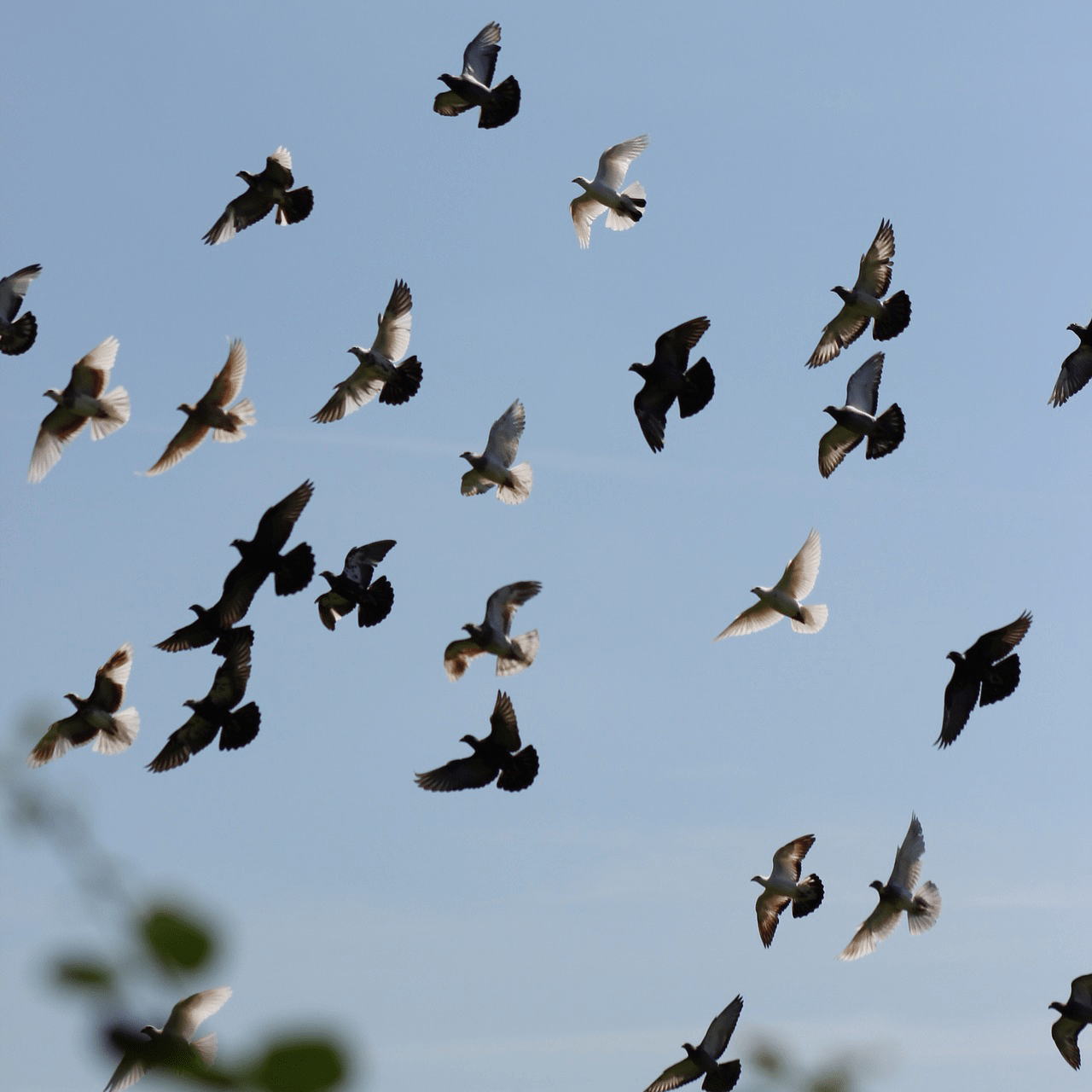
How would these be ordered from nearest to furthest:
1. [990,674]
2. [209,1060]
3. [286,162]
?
1. [209,1060]
2. [990,674]
3. [286,162]

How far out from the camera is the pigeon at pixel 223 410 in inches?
772

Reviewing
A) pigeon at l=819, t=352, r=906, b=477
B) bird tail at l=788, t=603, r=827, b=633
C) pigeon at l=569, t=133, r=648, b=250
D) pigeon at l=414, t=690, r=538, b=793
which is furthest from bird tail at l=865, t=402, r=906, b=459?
pigeon at l=414, t=690, r=538, b=793

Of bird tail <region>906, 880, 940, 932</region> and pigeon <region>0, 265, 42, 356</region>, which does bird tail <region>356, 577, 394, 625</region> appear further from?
bird tail <region>906, 880, 940, 932</region>

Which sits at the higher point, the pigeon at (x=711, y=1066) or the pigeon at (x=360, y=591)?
the pigeon at (x=360, y=591)

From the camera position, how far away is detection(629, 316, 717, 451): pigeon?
65.5 feet

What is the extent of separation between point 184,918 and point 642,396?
18730 millimetres

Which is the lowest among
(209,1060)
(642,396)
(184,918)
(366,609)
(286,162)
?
(209,1060)

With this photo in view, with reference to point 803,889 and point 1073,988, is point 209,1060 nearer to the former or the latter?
point 803,889

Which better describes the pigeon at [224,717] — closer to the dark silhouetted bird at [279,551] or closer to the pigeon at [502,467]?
the dark silhouetted bird at [279,551]

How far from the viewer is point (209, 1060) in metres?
1.75

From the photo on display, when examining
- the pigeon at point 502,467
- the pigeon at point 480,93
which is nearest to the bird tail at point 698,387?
the pigeon at point 502,467

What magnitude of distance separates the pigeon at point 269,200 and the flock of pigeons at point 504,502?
0.02 meters

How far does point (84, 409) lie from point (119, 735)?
3940 mm

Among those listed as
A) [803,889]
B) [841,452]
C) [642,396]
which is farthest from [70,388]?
[803,889]
